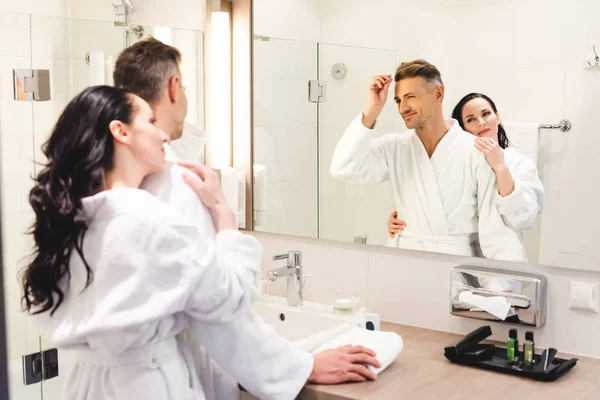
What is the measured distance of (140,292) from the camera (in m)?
1.35

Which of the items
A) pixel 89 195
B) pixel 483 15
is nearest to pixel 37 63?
pixel 89 195

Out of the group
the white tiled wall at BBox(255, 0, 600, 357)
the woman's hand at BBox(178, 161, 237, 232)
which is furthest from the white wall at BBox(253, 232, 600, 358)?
the woman's hand at BBox(178, 161, 237, 232)

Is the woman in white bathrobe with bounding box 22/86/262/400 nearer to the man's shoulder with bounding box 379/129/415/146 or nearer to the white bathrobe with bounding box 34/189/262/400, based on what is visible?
the white bathrobe with bounding box 34/189/262/400

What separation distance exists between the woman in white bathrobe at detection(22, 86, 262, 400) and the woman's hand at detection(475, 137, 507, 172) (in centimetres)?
74

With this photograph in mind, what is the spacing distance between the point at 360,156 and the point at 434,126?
0.25 meters

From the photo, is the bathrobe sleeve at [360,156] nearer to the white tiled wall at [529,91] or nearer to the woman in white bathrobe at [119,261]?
the white tiled wall at [529,91]

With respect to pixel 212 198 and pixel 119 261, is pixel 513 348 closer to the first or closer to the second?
pixel 212 198

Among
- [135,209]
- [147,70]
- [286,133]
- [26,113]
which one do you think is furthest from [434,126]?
[26,113]

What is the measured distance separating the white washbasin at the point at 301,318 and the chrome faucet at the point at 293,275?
0.08ft

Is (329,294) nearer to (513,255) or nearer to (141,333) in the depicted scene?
(513,255)

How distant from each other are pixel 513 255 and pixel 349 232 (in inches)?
20.1

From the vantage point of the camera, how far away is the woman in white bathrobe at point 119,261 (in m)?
1.36

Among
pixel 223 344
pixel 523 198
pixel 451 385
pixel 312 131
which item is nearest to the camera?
pixel 223 344

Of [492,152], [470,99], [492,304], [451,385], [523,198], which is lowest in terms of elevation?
[451,385]
